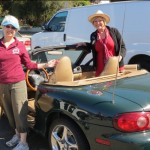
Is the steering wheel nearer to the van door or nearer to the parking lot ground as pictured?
the parking lot ground

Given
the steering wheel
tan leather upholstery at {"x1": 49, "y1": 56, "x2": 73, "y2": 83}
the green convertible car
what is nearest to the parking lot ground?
the green convertible car

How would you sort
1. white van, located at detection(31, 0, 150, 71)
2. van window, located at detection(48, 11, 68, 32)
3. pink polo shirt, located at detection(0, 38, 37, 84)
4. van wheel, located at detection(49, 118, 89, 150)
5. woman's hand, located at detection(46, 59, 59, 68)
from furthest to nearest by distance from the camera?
1. van window, located at detection(48, 11, 68, 32)
2. white van, located at detection(31, 0, 150, 71)
3. woman's hand, located at detection(46, 59, 59, 68)
4. pink polo shirt, located at detection(0, 38, 37, 84)
5. van wheel, located at detection(49, 118, 89, 150)

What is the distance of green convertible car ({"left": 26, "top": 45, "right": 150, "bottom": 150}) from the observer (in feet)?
10.9

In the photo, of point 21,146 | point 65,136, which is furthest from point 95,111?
point 21,146

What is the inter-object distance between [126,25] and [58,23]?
3.01m

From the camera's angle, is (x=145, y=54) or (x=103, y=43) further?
(x=145, y=54)

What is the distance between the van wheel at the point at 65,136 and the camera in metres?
3.71

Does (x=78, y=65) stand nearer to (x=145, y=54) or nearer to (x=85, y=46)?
(x=85, y=46)

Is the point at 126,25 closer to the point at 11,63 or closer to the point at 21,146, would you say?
the point at 11,63

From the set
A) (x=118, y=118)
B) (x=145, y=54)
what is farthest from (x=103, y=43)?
(x=145, y=54)

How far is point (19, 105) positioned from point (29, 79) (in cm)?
92

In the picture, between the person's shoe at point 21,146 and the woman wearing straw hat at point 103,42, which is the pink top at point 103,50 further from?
the person's shoe at point 21,146

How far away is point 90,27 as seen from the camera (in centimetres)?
916

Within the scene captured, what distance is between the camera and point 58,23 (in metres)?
10.4
